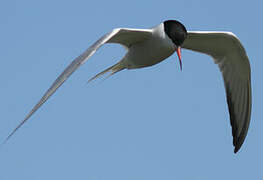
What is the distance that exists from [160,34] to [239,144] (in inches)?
111

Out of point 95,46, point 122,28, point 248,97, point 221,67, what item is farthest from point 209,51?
point 95,46

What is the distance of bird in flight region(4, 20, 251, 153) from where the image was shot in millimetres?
6315

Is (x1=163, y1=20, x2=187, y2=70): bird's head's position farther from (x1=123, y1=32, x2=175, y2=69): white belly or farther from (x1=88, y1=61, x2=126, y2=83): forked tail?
(x1=88, y1=61, x2=126, y2=83): forked tail

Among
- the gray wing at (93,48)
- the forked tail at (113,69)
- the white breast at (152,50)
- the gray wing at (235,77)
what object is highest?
the gray wing at (93,48)

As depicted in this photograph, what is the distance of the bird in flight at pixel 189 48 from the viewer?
6.31m

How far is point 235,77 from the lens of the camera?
871 cm

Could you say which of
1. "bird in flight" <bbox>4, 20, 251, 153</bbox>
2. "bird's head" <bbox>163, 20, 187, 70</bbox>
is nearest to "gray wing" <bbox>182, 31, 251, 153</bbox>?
"bird in flight" <bbox>4, 20, 251, 153</bbox>

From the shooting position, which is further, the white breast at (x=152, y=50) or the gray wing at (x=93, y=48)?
the white breast at (x=152, y=50)

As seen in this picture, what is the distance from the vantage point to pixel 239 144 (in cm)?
862

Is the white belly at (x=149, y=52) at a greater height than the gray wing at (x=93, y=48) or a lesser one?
lesser

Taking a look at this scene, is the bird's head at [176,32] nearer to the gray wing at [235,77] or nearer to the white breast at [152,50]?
the white breast at [152,50]

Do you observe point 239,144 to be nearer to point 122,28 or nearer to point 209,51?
point 209,51

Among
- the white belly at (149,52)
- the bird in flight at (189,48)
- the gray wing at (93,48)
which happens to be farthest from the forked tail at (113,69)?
the gray wing at (93,48)

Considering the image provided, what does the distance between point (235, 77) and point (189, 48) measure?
942 millimetres
